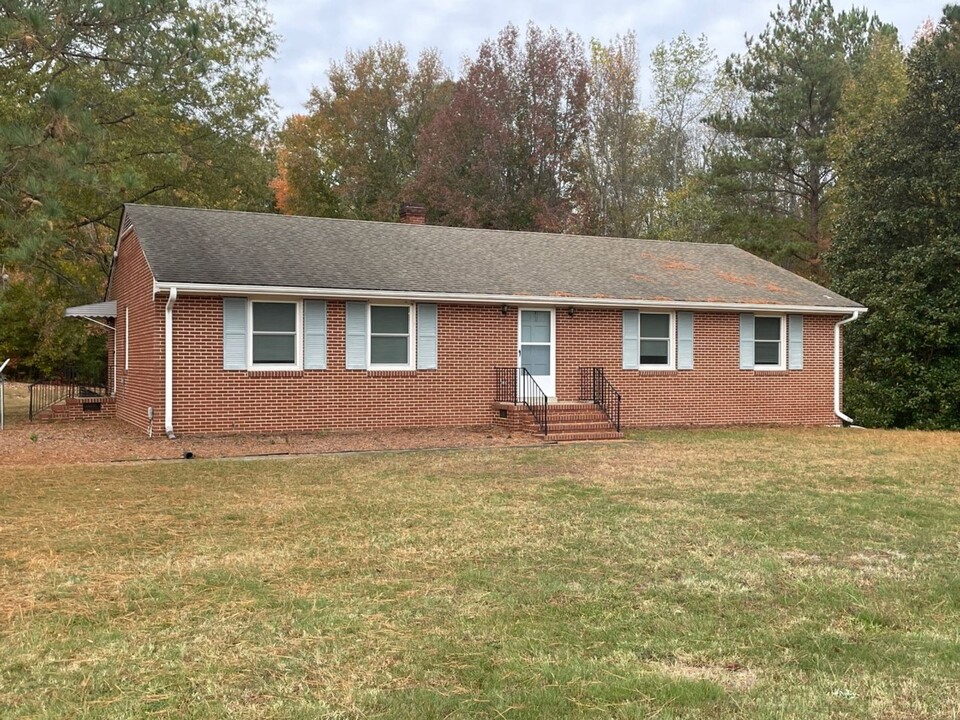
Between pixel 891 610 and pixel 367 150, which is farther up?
pixel 367 150

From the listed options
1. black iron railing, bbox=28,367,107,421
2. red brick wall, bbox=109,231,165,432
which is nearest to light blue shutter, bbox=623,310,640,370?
red brick wall, bbox=109,231,165,432

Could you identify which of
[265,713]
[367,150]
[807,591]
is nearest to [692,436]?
[807,591]

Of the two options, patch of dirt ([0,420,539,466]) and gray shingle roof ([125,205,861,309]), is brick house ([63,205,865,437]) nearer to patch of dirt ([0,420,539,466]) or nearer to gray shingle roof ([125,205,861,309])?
gray shingle roof ([125,205,861,309])

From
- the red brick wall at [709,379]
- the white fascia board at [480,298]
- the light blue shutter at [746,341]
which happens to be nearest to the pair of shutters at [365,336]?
the white fascia board at [480,298]

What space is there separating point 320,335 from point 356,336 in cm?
68

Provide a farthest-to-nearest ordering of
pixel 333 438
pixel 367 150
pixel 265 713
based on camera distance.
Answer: pixel 367 150
pixel 333 438
pixel 265 713

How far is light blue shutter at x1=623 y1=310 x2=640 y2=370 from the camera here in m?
17.0

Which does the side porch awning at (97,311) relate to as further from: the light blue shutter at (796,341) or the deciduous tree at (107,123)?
the light blue shutter at (796,341)

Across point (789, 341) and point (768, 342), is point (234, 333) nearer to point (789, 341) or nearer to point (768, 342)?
point (768, 342)

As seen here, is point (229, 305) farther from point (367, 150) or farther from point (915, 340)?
point (367, 150)

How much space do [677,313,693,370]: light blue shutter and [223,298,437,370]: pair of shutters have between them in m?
5.31

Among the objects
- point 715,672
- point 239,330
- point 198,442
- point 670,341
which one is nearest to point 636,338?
point 670,341

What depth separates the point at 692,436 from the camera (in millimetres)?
15320

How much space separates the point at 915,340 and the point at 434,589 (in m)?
18.8
